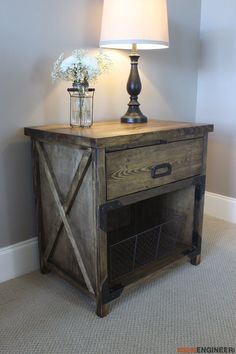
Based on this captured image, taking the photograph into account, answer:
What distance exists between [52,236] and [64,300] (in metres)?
0.31

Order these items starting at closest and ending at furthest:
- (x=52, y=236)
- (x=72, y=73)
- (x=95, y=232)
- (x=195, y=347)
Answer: (x=195, y=347)
(x=95, y=232)
(x=72, y=73)
(x=52, y=236)

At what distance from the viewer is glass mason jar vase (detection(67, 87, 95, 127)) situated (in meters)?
1.63

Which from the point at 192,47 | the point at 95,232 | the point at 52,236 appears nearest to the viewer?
the point at 95,232

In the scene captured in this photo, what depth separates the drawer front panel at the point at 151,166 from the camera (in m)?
1.40

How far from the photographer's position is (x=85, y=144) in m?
1.33

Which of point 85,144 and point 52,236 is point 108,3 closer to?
point 85,144

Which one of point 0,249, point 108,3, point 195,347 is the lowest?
point 195,347

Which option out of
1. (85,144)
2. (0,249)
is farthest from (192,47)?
(0,249)

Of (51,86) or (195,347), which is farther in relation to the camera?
(51,86)

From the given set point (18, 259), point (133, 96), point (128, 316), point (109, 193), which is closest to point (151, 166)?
point (109, 193)

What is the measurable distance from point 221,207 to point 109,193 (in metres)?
1.47

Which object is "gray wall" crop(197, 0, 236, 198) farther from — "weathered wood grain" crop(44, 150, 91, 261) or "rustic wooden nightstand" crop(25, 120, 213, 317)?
"weathered wood grain" crop(44, 150, 91, 261)

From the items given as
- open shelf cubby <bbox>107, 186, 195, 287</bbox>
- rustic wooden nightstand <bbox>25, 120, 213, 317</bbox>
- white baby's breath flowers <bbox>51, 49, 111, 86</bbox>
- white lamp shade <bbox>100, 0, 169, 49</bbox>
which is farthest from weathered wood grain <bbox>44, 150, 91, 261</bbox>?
white lamp shade <bbox>100, 0, 169, 49</bbox>

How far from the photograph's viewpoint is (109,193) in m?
1.39
